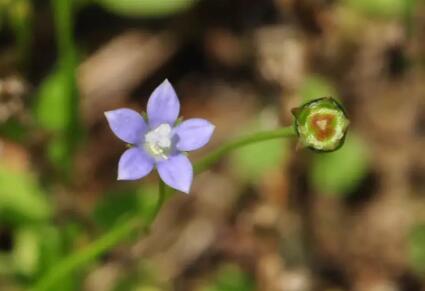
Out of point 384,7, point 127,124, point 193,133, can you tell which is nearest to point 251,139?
point 193,133

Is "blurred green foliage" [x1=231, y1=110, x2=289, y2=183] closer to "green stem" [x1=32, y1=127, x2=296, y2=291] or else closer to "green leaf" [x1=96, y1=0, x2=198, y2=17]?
"green leaf" [x1=96, y1=0, x2=198, y2=17]

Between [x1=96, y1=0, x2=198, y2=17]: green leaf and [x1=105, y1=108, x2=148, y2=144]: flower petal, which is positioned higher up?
[x1=96, y1=0, x2=198, y2=17]: green leaf

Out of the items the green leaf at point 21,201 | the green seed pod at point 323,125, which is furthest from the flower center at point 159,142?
the green leaf at point 21,201

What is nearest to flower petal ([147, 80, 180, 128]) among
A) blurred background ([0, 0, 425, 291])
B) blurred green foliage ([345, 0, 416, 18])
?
blurred background ([0, 0, 425, 291])

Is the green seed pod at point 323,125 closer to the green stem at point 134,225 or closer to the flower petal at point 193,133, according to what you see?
the green stem at point 134,225

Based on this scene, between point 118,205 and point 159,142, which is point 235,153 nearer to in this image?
point 118,205
